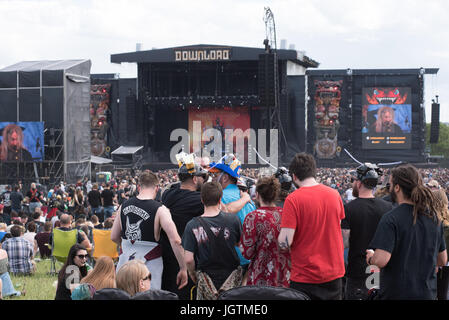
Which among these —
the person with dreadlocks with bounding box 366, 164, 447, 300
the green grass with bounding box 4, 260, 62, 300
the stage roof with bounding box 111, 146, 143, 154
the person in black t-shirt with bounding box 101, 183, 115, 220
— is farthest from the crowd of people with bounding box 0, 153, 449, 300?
the stage roof with bounding box 111, 146, 143, 154

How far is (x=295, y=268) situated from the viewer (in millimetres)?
4449

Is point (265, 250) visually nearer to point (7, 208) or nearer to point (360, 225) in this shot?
point (360, 225)

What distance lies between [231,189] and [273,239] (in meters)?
0.86

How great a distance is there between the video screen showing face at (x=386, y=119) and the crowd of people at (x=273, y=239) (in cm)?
3395

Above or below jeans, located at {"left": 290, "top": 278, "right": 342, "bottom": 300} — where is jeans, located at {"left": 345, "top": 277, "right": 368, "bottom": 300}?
below

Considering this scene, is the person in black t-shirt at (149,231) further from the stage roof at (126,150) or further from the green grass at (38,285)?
the stage roof at (126,150)

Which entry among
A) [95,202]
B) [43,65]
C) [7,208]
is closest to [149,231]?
[95,202]

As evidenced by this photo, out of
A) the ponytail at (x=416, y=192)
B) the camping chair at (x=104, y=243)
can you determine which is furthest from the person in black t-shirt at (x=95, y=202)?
the ponytail at (x=416, y=192)

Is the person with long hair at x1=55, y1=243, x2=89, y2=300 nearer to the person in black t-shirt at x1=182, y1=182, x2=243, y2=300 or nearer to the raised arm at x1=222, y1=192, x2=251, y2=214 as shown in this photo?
the person in black t-shirt at x1=182, y1=182, x2=243, y2=300

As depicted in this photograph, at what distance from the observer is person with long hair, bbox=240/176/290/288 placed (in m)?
4.73

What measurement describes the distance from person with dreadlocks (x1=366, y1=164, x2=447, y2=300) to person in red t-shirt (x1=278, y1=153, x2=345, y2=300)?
502mm

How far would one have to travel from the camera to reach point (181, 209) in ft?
17.5

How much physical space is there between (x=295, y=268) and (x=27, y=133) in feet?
83.9
